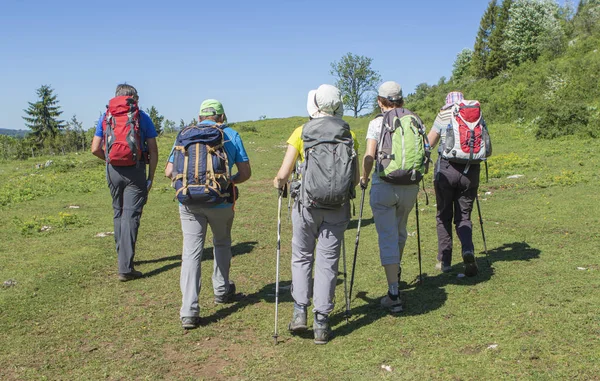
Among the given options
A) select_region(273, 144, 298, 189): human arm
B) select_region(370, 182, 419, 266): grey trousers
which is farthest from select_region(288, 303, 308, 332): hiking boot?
select_region(273, 144, 298, 189): human arm

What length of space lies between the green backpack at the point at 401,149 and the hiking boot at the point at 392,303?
3.94 ft

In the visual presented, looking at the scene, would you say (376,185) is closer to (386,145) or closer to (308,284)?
(386,145)

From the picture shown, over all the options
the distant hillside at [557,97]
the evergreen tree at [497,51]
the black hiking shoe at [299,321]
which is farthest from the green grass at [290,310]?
the evergreen tree at [497,51]

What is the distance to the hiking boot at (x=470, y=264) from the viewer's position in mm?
6316

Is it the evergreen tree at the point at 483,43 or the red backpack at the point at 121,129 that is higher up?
the evergreen tree at the point at 483,43

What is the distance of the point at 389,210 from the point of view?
539 centimetres

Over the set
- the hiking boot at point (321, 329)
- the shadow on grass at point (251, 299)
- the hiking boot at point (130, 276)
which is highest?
the hiking boot at point (321, 329)

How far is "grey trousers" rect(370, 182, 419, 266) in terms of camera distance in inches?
210

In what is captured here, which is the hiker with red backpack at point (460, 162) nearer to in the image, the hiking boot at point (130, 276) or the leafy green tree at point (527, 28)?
the hiking boot at point (130, 276)

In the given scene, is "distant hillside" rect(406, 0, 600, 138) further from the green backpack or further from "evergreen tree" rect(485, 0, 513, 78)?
the green backpack

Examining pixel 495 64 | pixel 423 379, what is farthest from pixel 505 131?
pixel 495 64

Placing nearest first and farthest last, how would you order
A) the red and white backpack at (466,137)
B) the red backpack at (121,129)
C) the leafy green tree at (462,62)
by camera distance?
the red and white backpack at (466,137) < the red backpack at (121,129) < the leafy green tree at (462,62)

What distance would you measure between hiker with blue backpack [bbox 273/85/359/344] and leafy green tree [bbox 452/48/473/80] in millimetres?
71320

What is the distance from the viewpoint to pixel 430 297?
19.2ft
